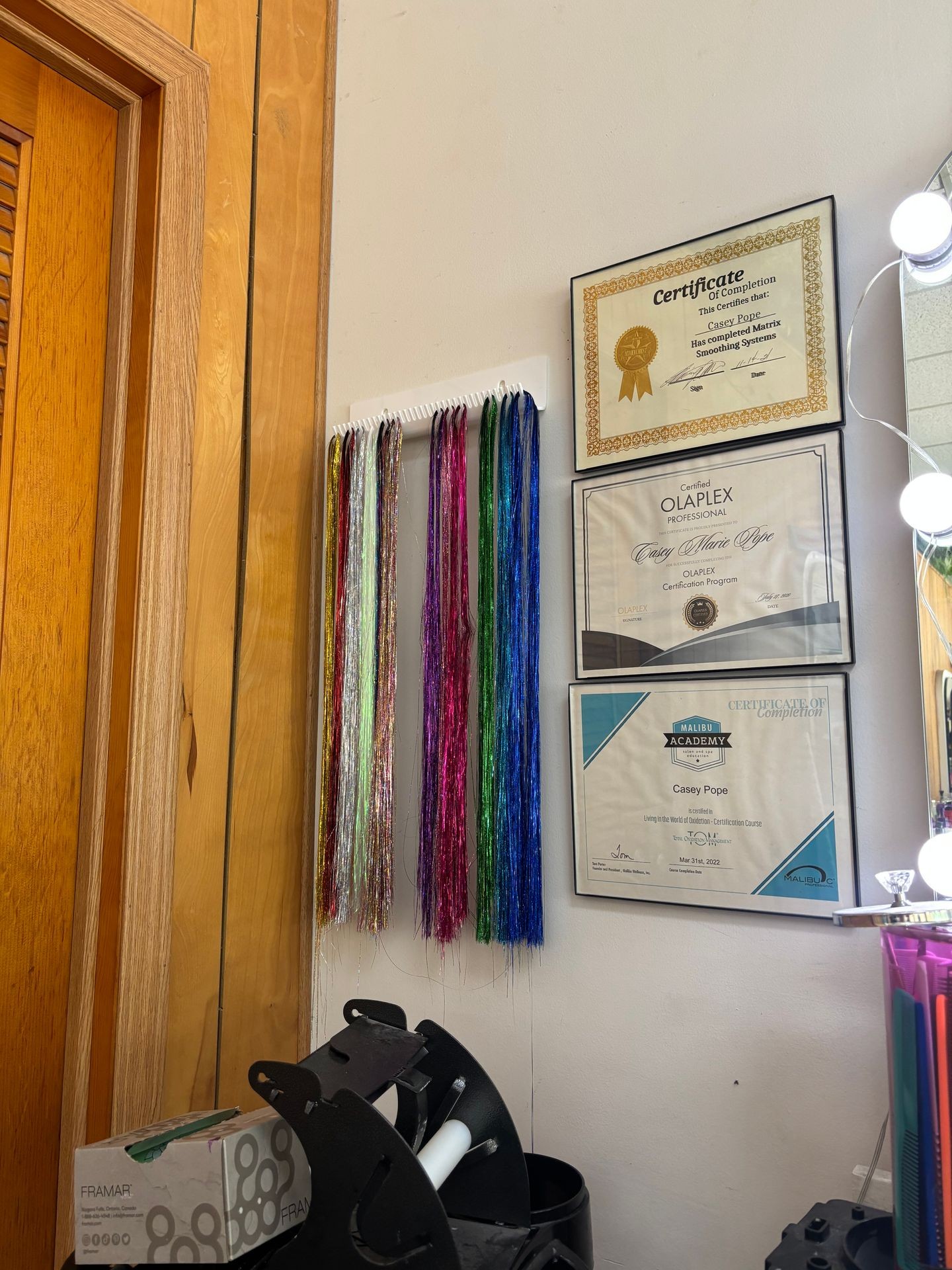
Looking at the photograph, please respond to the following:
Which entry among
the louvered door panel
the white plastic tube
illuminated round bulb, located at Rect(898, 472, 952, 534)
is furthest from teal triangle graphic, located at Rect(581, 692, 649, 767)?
the louvered door panel

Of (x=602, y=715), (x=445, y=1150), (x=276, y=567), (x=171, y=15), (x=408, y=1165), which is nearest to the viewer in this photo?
(x=408, y=1165)

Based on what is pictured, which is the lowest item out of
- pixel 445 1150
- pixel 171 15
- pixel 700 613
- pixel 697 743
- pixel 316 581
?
pixel 445 1150

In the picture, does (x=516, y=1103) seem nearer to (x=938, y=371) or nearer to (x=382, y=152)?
(x=938, y=371)

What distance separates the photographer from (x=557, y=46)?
54.9 inches

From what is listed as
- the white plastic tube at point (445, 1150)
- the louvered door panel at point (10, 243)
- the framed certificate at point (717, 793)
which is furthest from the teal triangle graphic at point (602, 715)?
the louvered door panel at point (10, 243)

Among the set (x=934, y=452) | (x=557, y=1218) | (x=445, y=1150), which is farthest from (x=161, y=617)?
(x=934, y=452)

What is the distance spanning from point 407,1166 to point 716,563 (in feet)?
2.49

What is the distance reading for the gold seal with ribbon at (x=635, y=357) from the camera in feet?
4.09

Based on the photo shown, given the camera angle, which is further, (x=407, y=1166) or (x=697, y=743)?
(x=697, y=743)

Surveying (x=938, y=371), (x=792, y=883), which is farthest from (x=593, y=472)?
(x=792, y=883)

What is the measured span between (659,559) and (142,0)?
109 cm

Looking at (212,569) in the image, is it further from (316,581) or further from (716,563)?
(716,563)

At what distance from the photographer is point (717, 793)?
1137mm

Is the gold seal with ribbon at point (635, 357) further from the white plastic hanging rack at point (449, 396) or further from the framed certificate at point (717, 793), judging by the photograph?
the framed certificate at point (717, 793)
